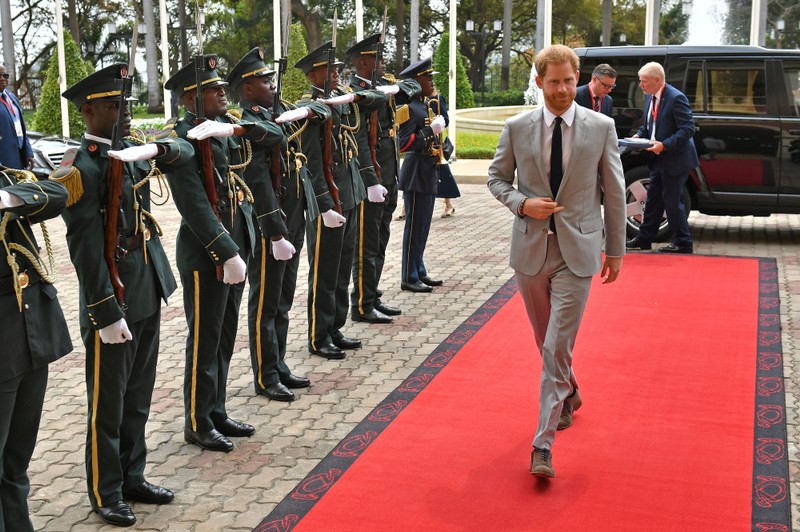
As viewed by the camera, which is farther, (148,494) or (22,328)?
(148,494)

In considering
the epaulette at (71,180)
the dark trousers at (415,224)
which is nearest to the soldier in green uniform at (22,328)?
the epaulette at (71,180)

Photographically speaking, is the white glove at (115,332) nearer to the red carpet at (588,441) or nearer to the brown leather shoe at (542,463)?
the red carpet at (588,441)

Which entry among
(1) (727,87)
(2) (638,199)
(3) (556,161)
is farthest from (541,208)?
(1) (727,87)

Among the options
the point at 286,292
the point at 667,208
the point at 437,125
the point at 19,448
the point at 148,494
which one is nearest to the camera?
the point at 19,448

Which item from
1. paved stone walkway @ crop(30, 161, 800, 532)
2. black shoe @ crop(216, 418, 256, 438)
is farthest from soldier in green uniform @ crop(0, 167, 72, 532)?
black shoe @ crop(216, 418, 256, 438)

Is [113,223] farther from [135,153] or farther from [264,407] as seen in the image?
[264,407]

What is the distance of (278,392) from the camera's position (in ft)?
20.6

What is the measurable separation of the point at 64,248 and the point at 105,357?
8.18 metres

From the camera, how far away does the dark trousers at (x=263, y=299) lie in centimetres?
612

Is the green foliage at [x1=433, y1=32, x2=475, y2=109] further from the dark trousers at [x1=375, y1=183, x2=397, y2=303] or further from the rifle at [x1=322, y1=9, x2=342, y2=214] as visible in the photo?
the rifle at [x1=322, y1=9, x2=342, y2=214]

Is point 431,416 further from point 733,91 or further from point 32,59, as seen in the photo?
point 32,59

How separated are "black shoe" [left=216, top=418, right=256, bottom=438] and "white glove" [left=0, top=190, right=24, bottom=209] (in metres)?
2.29

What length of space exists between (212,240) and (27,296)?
1.26m

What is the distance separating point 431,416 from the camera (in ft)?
19.4
